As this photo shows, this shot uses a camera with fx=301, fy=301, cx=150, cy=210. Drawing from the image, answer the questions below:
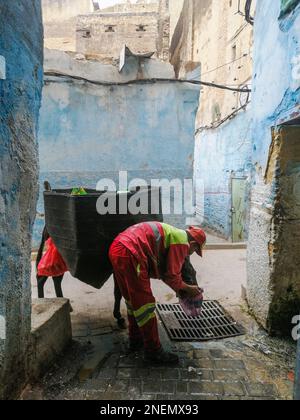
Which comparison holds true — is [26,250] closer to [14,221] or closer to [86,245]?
[14,221]

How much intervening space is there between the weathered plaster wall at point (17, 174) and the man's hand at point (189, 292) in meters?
1.39

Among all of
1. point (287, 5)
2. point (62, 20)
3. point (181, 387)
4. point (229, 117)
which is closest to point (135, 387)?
point (181, 387)

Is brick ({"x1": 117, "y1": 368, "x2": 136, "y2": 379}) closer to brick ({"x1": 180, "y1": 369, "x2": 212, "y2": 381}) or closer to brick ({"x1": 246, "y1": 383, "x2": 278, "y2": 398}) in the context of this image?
brick ({"x1": 180, "y1": 369, "x2": 212, "y2": 381})

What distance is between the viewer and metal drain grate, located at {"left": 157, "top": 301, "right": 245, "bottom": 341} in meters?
3.34

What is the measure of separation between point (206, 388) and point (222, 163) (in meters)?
9.56

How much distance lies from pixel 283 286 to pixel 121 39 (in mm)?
12066

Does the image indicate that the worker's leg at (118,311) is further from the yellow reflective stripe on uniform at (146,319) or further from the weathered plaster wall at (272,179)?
the weathered plaster wall at (272,179)

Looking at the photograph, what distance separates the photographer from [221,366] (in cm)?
277

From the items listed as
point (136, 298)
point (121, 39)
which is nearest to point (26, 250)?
point (136, 298)

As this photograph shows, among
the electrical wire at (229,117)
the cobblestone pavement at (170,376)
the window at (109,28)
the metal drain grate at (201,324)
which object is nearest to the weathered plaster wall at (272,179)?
the metal drain grate at (201,324)

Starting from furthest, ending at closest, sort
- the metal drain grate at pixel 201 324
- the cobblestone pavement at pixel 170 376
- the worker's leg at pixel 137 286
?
the metal drain grate at pixel 201 324 → the worker's leg at pixel 137 286 → the cobblestone pavement at pixel 170 376

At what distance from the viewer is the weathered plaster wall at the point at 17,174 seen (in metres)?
2.01

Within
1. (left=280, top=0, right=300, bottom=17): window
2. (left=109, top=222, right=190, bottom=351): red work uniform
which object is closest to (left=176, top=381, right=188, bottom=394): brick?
(left=109, top=222, right=190, bottom=351): red work uniform

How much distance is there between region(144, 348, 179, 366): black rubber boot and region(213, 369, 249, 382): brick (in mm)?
384
